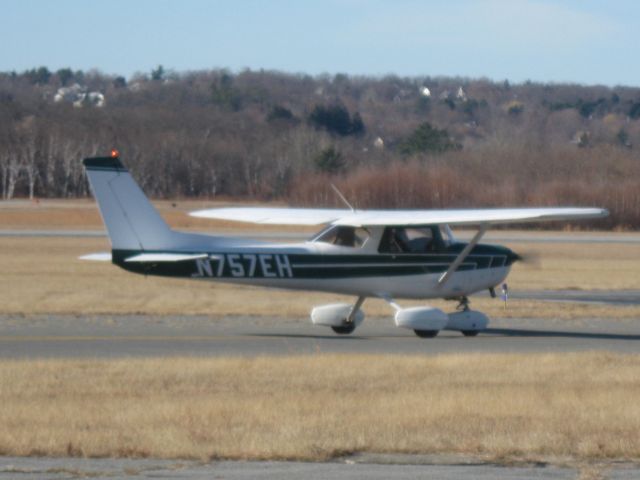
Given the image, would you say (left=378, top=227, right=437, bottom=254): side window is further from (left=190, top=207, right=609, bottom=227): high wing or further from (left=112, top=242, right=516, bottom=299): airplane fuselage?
(left=190, top=207, right=609, bottom=227): high wing

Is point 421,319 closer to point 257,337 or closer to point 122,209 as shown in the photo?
point 257,337

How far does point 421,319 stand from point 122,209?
191 inches

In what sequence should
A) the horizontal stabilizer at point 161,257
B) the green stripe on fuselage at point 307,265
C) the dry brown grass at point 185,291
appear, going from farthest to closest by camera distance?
the dry brown grass at point 185,291
the green stripe on fuselage at point 307,265
the horizontal stabilizer at point 161,257

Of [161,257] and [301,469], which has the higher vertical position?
[161,257]

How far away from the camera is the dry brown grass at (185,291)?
82.9 feet

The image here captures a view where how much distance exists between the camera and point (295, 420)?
12.0 metres

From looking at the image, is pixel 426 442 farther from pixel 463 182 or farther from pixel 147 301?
pixel 463 182

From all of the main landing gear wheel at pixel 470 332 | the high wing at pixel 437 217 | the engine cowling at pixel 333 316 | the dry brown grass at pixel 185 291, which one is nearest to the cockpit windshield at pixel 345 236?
the high wing at pixel 437 217

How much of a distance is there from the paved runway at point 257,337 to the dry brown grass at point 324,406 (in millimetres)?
1619

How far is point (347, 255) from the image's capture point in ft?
68.4

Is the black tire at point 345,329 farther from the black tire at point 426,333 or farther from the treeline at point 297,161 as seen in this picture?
the treeline at point 297,161

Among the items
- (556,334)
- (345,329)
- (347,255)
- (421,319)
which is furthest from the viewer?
(556,334)

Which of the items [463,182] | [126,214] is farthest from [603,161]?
[126,214]

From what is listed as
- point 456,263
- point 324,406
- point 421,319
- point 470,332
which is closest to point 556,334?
point 470,332
